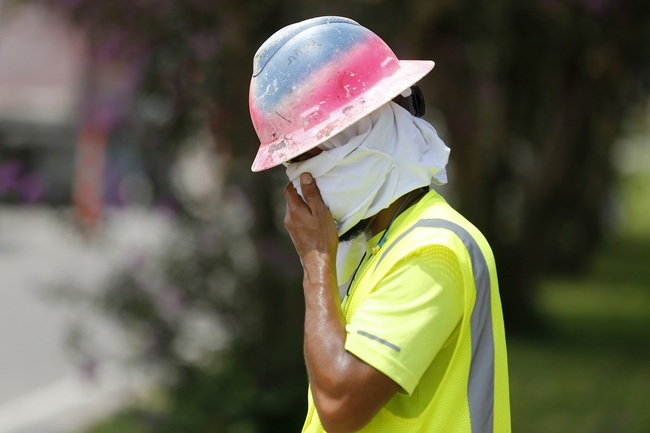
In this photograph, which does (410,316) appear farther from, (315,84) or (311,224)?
(315,84)

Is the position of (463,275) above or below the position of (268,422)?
above

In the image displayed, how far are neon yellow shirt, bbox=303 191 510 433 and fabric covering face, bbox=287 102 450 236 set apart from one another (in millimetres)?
81

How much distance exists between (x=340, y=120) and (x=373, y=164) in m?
0.11

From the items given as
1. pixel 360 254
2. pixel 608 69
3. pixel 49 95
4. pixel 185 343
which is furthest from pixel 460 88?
pixel 49 95

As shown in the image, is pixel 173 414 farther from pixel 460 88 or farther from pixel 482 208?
pixel 482 208

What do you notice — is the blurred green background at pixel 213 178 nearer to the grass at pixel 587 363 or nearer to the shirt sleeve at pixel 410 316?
the grass at pixel 587 363

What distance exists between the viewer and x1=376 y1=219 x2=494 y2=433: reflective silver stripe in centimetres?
210

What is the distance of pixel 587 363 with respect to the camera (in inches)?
→ 396

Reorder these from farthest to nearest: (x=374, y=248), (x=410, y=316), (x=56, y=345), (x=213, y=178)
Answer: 1. (x=56, y=345)
2. (x=213, y=178)
3. (x=374, y=248)
4. (x=410, y=316)

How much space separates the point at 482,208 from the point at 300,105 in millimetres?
8099

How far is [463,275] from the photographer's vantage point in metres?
2.08

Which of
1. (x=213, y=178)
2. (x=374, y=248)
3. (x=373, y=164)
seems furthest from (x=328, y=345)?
(x=213, y=178)

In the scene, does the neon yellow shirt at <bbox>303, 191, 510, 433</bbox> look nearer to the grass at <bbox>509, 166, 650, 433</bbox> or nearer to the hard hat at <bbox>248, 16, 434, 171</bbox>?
the hard hat at <bbox>248, 16, 434, 171</bbox>

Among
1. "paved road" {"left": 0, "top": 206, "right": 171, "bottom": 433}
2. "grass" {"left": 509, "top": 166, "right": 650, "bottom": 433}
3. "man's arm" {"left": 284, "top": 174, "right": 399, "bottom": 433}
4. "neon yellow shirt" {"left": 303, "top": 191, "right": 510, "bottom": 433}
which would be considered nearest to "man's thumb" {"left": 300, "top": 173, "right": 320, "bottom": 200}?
"man's arm" {"left": 284, "top": 174, "right": 399, "bottom": 433}
